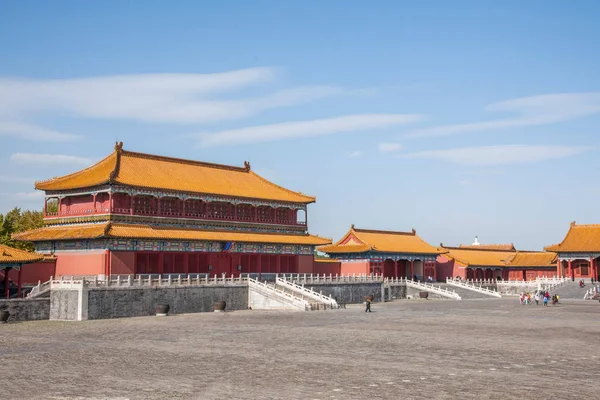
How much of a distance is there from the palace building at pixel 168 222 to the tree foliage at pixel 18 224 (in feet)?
44.8

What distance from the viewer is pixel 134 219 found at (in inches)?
2381

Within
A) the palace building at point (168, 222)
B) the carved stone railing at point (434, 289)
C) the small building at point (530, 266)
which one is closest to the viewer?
the palace building at point (168, 222)

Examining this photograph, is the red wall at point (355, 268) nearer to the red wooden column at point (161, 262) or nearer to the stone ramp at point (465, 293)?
the stone ramp at point (465, 293)

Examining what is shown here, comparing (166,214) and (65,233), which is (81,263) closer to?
(65,233)

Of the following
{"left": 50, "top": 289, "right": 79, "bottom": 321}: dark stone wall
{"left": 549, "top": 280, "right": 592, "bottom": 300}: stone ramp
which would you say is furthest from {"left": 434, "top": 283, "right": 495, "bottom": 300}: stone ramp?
{"left": 50, "top": 289, "right": 79, "bottom": 321}: dark stone wall

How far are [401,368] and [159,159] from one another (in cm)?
4830

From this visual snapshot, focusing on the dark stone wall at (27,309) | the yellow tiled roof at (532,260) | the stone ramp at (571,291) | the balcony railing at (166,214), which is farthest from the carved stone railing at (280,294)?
the yellow tiled roof at (532,260)

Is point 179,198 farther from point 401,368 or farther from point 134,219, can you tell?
point 401,368

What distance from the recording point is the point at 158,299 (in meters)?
53.1

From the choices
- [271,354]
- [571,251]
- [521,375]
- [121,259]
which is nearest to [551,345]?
[521,375]

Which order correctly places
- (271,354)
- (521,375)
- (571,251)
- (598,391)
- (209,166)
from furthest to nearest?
(571,251), (209,166), (271,354), (521,375), (598,391)

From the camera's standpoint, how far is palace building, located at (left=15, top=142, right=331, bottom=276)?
58344 mm

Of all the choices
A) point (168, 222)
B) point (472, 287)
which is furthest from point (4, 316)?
point (472, 287)

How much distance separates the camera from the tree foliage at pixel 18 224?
76625mm
